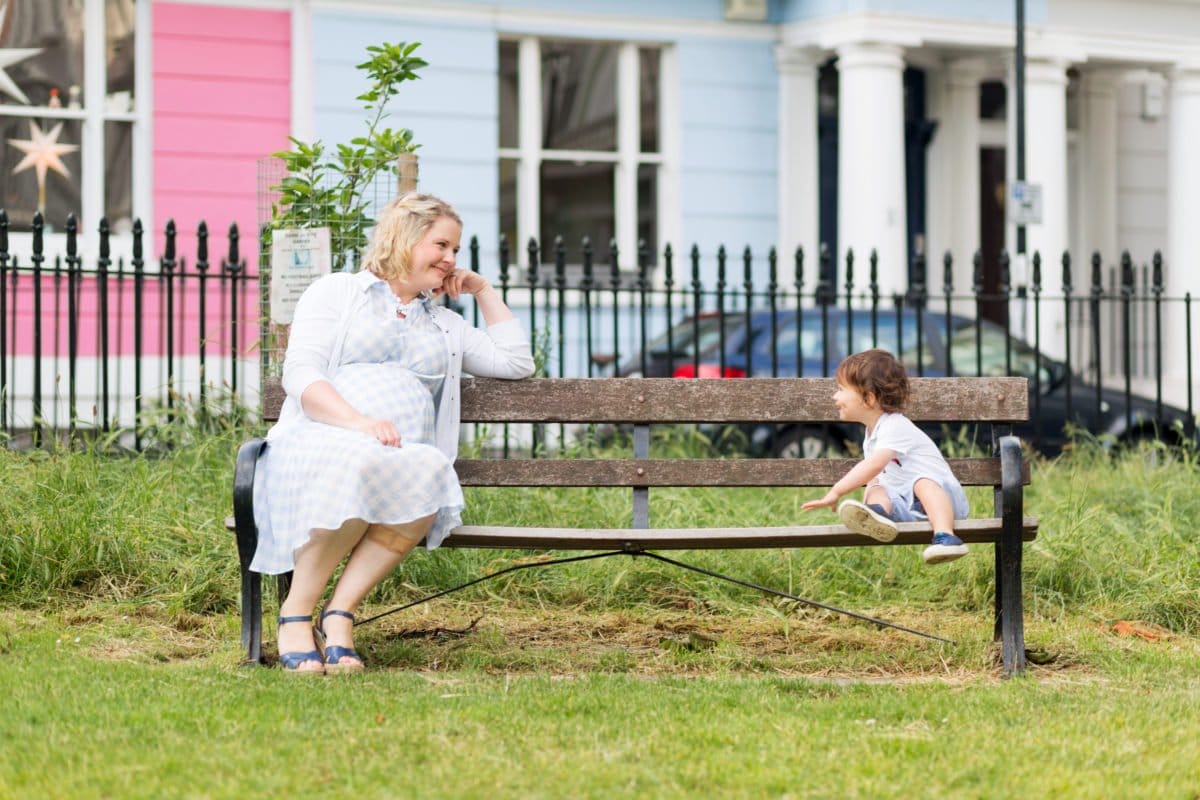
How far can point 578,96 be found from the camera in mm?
14750

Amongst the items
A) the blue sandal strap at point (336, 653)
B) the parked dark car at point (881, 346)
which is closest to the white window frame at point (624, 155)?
the parked dark car at point (881, 346)

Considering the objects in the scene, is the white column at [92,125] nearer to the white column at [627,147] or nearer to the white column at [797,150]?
the white column at [627,147]

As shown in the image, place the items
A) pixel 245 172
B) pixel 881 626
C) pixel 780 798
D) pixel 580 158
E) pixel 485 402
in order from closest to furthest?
pixel 780 798, pixel 485 402, pixel 881 626, pixel 245 172, pixel 580 158

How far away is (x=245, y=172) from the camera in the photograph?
13305 mm


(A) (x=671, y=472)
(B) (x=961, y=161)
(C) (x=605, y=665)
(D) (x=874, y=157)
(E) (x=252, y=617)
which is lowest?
(C) (x=605, y=665)

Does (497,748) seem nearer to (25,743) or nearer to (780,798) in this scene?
(780,798)

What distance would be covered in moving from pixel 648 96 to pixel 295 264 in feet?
28.9

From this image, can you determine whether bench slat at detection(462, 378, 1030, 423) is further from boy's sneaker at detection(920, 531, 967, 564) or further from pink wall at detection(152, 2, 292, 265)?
pink wall at detection(152, 2, 292, 265)

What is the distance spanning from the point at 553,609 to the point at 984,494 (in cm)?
218

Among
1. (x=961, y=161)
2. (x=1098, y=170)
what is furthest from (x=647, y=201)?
(x=1098, y=170)

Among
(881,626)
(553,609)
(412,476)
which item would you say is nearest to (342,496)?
(412,476)

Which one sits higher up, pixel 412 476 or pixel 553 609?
pixel 412 476

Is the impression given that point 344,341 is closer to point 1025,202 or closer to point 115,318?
point 115,318

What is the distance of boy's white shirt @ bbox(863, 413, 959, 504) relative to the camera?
524 cm
